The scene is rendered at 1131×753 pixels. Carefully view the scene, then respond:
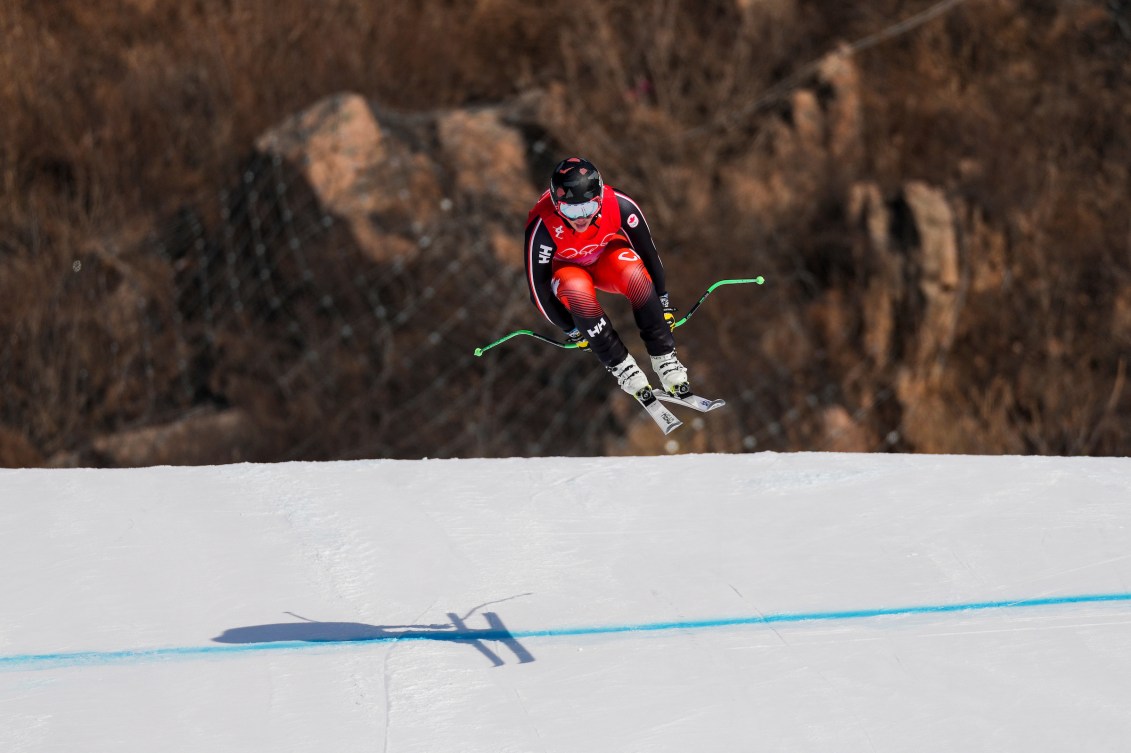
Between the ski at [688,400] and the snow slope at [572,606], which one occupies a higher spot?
the ski at [688,400]

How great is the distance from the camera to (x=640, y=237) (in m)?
6.68

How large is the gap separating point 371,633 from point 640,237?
2.52 m

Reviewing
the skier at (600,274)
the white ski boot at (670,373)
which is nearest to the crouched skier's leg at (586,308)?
the skier at (600,274)

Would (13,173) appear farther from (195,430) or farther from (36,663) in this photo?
(36,663)

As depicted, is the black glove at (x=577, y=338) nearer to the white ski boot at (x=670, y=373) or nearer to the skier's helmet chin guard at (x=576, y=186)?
the white ski boot at (x=670, y=373)

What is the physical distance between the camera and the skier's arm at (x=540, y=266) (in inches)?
258

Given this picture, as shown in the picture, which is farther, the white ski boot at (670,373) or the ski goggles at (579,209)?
the white ski boot at (670,373)

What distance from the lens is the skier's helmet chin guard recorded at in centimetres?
623

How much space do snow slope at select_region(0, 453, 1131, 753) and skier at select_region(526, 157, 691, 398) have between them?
5.33ft

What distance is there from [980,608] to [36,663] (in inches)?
182

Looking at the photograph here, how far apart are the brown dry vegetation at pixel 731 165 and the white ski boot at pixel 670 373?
9123 mm

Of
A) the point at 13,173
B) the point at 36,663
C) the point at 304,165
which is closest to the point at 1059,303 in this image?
the point at 304,165

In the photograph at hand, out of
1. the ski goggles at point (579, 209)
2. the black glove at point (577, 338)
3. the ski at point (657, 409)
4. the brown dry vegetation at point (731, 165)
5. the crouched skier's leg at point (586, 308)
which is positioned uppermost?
the ski goggles at point (579, 209)

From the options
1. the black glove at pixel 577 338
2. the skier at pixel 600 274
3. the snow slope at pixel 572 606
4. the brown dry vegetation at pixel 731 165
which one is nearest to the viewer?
the skier at pixel 600 274
